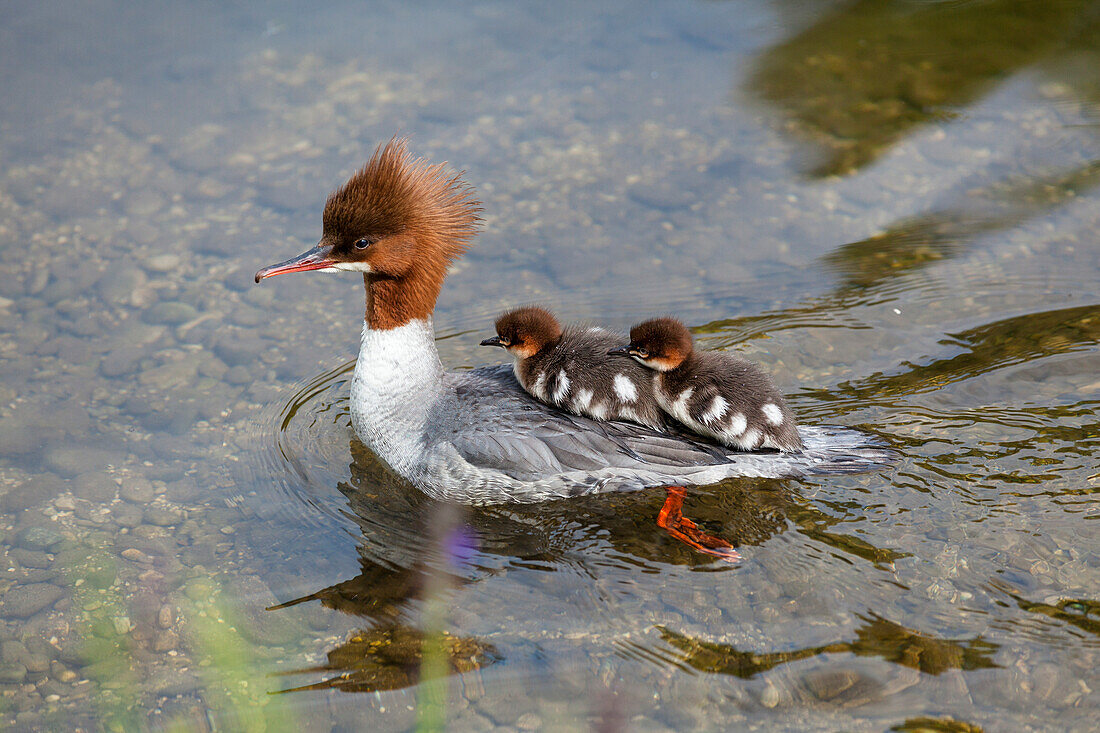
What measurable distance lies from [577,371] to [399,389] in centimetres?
97

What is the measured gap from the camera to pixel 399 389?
532cm

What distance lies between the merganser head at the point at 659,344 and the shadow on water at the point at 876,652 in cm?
140

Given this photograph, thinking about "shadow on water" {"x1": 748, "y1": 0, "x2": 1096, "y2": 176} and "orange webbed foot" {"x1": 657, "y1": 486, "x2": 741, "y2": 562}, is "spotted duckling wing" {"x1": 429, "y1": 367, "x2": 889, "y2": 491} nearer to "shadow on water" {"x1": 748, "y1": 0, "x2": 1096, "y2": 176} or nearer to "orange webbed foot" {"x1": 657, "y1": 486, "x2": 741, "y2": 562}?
"orange webbed foot" {"x1": 657, "y1": 486, "x2": 741, "y2": 562}

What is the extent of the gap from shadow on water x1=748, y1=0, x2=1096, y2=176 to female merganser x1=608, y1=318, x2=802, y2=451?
347 cm

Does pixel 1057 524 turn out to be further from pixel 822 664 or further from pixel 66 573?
pixel 66 573

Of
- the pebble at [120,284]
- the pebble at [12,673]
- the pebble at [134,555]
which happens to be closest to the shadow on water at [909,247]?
the pebble at [134,555]

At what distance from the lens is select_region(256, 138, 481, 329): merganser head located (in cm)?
492

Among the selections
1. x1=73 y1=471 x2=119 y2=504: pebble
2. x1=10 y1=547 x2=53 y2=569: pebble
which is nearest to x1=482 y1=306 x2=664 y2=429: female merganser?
x1=73 y1=471 x2=119 y2=504: pebble

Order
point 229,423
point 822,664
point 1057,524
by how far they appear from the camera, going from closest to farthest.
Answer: point 822,664 → point 1057,524 → point 229,423

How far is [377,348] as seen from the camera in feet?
17.4

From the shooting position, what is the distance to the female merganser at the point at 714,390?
16.2 ft

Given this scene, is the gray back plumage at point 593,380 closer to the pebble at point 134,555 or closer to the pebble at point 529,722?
the pebble at point 529,722

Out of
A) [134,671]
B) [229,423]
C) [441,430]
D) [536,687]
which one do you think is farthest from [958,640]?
[229,423]

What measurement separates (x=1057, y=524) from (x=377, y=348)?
11.4 feet
